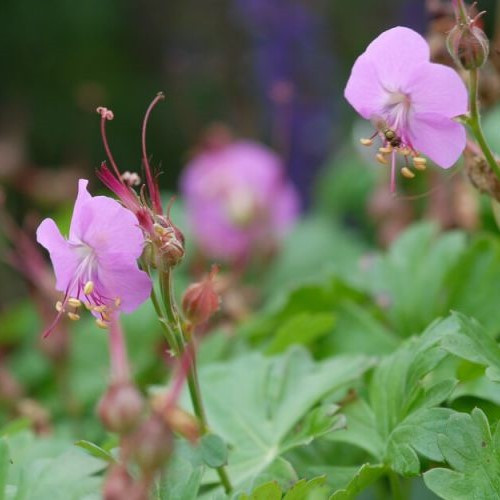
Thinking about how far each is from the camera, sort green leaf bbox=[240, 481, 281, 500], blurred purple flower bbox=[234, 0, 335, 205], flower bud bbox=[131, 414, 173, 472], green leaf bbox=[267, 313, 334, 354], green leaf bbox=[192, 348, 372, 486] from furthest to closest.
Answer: blurred purple flower bbox=[234, 0, 335, 205], green leaf bbox=[267, 313, 334, 354], green leaf bbox=[192, 348, 372, 486], green leaf bbox=[240, 481, 281, 500], flower bud bbox=[131, 414, 173, 472]

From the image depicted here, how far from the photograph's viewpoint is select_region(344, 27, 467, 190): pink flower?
1.79ft

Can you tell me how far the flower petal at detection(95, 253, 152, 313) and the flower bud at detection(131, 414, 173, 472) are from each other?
0.51ft

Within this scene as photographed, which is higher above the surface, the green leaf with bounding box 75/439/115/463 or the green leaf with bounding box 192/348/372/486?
the green leaf with bounding box 75/439/115/463

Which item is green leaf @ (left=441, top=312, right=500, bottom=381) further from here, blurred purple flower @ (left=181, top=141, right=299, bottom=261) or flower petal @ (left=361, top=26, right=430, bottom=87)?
blurred purple flower @ (left=181, top=141, right=299, bottom=261)

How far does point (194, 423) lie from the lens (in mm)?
575

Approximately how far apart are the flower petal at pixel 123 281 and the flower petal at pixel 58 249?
0.06 feet

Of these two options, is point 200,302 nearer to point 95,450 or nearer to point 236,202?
point 95,450

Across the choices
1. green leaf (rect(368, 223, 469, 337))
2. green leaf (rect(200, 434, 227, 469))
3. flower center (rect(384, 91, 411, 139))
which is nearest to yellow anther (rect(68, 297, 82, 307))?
green leaf (rect(200, 434, 227, 469))

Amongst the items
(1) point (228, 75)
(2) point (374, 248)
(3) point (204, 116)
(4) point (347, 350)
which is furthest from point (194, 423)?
(3) point (204, 116)

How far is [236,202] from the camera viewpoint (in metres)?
1.41

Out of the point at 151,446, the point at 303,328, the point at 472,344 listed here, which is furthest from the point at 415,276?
the point at 151,446

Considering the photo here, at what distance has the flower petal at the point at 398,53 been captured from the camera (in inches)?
21.5

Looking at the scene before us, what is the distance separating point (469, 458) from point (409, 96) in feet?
0.67

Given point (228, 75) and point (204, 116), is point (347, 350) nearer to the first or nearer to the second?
point (228, 75)
